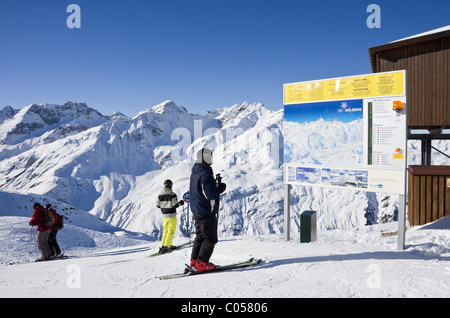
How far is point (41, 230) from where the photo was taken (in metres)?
9.37

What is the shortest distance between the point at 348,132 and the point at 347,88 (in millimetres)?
1149

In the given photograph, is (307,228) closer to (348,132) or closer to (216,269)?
(348,132)

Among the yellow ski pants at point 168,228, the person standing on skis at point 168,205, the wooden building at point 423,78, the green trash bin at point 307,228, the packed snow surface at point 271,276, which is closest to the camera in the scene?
the packed snow surface at point 271,276

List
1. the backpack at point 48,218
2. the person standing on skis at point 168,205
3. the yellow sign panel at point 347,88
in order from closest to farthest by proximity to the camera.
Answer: the yellow sign panel at point 347,88
the person standing on skis at point 168,205
the backpack at point 48,218

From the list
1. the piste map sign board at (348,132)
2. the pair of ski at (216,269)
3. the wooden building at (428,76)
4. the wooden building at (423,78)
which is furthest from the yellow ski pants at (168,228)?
the wooden building at (428,76)

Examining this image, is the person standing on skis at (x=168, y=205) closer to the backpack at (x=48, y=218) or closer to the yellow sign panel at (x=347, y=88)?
the backpack at (x=48, y=218)

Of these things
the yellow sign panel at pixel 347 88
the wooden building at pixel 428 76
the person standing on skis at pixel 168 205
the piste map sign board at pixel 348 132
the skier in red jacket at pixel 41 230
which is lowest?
the skier in red jacket at pixel 41 230

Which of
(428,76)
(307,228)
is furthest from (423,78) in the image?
(307,228)

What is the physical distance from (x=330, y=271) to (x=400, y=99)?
4524 mm

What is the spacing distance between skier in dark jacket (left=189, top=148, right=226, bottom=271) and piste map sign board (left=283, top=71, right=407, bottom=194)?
3.90 meters

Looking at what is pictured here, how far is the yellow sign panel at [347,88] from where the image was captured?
7.13 metres

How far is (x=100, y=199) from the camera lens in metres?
180
